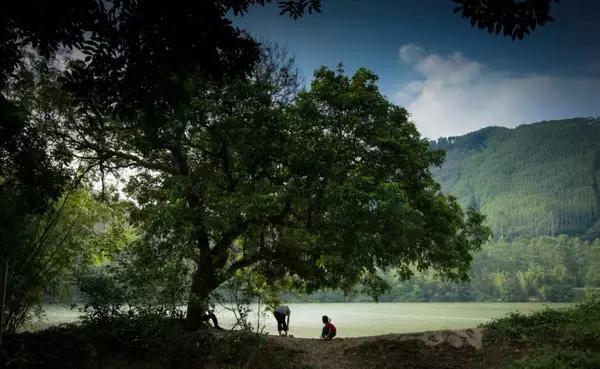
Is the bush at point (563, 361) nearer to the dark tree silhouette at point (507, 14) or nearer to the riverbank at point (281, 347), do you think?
the riverbank at point (281, 347)

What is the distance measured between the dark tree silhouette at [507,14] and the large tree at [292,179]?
23.6ft

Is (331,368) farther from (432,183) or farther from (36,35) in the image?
(36,35)

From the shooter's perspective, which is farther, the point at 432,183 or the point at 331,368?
the point at 432,183


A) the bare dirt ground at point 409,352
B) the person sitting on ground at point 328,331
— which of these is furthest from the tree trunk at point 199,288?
the person sitting on ground at point 328,331

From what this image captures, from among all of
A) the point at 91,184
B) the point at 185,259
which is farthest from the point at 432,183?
the point at 91,184

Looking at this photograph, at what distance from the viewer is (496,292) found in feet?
277

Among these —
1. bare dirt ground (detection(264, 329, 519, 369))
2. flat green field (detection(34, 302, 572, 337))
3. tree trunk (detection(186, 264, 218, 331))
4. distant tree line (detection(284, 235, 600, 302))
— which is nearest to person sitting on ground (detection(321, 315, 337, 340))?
bare dirt ground (detection(264, 329, 519, 369))

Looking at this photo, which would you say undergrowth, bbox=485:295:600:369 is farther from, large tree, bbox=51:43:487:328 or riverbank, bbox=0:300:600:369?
large tree, bbox=51:43:487:328

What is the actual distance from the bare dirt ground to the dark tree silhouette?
9000 mm

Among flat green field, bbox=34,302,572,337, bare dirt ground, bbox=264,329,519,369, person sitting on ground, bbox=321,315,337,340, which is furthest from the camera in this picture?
flat green field, bbox=34,302,572,337

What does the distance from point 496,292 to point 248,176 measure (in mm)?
84338

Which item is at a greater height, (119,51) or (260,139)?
(260,139)

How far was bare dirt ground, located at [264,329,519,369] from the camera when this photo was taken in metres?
10.2

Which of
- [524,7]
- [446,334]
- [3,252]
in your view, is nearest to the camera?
[524,7]
